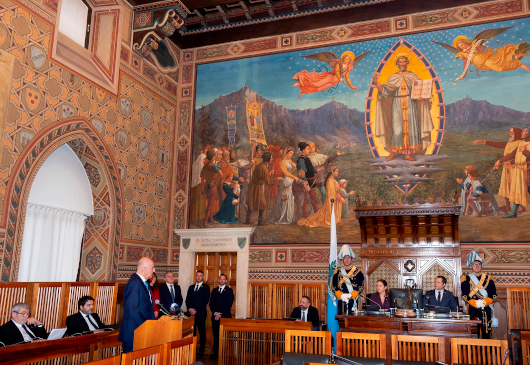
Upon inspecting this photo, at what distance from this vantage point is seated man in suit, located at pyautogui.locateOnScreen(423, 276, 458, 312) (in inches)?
342

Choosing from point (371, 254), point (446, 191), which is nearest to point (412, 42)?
point (446, 191)

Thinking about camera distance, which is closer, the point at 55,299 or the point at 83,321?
the point at 83,321

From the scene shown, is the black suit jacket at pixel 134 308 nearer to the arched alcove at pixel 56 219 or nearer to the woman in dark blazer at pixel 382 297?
the arched alcove at pixel 56 219

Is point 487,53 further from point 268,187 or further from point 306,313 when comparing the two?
point 306,313

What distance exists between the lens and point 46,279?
372 inches

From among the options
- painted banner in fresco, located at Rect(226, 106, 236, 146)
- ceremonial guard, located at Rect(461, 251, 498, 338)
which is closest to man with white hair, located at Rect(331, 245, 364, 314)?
ceremonial guard, located at Rect(461, 251, 498, 338)

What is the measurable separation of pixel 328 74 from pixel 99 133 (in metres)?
5.55

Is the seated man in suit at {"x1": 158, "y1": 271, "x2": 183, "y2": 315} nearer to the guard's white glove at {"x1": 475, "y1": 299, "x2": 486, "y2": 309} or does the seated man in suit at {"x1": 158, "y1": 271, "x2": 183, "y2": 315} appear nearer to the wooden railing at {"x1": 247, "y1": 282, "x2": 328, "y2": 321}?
the wooden railing at {"x1": 247, "y1": 282, "x2": 328, "y2": 321}

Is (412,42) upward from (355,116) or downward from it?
upward

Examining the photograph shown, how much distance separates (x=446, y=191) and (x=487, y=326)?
2.93 m

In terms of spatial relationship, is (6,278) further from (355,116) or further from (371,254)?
(355,116)

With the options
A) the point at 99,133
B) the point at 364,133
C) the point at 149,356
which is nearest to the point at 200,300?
the point at 99,133

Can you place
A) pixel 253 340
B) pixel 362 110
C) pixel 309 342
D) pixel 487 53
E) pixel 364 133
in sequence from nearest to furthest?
pixel 309 342 < pixel 253 340 < pixel 487 53 < pixel 364 133 < pixel 362 110

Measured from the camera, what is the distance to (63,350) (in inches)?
241
